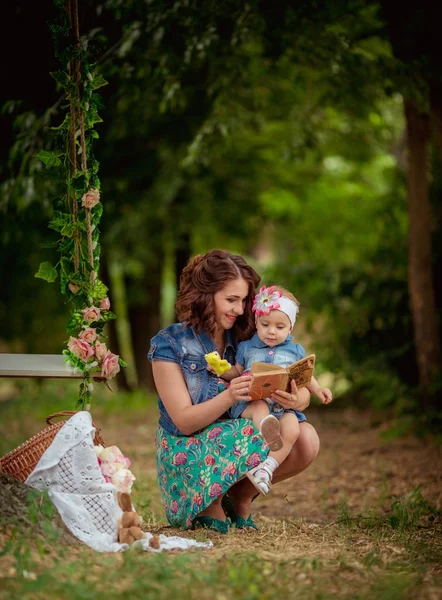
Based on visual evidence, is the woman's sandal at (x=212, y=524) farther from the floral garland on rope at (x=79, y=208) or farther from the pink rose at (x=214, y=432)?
the floral garland on rope at (x=79, y=208)

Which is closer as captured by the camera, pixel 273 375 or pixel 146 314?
pixel 273 375

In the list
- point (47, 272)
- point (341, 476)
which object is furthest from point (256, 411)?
point (341, 476)

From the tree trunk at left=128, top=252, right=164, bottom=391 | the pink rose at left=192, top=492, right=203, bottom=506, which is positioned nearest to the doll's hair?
the pink rose at left=192, top=492, right=203, bottom=506

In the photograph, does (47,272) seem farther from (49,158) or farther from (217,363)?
(217,363)

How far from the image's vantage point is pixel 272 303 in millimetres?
4371

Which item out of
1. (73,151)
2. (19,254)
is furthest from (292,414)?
(19,254)

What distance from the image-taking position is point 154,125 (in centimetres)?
1009

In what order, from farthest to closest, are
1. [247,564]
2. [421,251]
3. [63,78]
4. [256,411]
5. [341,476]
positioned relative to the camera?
[421,251] → [341,476] → [63,78] → [256,411] → [247,564]

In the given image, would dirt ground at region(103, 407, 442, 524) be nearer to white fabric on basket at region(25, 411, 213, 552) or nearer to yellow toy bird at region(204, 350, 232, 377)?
yellow toy bird at region(204, 350, 232, 377)

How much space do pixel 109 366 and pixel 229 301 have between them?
2.36ft

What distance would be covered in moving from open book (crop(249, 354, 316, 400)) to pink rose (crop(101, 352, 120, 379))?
0.69m

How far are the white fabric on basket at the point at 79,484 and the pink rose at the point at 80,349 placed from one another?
36cm

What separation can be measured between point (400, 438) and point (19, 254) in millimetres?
6930

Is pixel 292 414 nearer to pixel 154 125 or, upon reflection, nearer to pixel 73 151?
pixel 73 151
